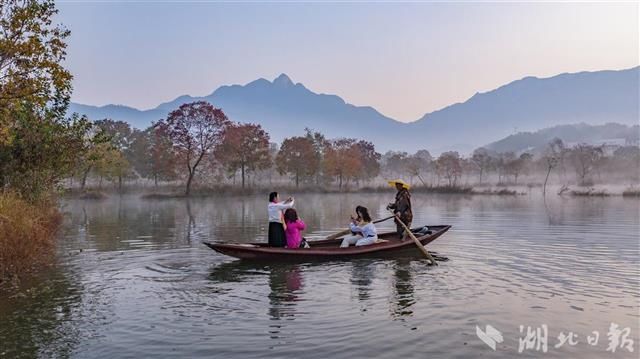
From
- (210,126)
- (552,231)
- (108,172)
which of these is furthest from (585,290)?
(108,172)

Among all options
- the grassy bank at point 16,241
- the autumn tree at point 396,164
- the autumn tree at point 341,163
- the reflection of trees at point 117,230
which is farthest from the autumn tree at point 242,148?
the autumn tree at point 396,164

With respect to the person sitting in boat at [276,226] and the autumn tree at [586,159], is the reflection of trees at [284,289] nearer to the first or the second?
the person sitting in boat at [276,226]

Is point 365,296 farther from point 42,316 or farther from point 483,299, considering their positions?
point 42,316

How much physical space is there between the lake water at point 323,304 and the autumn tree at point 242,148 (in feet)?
155

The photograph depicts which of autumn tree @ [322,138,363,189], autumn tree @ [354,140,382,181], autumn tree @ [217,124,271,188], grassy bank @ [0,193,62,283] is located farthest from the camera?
autumn tree @ [354,140,382,181]

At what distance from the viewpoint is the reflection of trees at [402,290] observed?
9.97 metres

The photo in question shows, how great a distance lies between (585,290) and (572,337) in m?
3.44

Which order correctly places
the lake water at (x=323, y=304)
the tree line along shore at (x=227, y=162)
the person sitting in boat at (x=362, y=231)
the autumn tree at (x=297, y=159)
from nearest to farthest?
the lake water at (x=323, y=304) < the person sitting in boat at (x=362, y=231) < the tree line along shore at (x=227, y=162) < the autumn tree at (x=297, y=159)

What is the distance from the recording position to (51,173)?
21.0 meters

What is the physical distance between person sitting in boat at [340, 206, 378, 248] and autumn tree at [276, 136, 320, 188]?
183ft

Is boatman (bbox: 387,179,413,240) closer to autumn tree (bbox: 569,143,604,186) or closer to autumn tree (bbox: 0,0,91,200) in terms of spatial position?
autumn tree (bbox: 0,0,91,200)

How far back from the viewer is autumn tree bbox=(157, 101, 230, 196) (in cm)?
6100

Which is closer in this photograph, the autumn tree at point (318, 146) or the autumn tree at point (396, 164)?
the autumn tree at point (318, 146)

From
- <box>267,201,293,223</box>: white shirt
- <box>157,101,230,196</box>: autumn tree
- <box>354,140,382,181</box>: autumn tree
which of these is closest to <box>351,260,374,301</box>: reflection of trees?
<box>267,201,293,223</box>: white shirt
